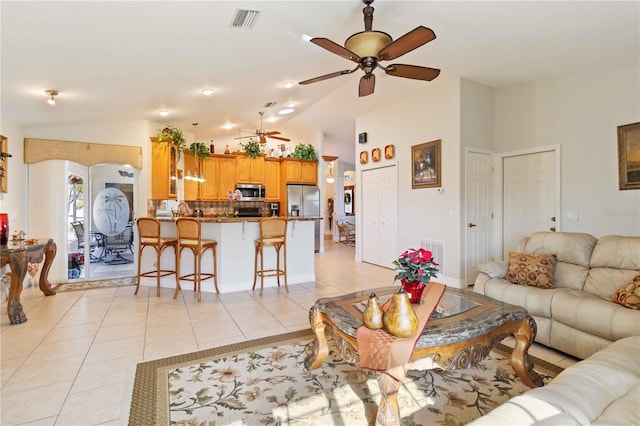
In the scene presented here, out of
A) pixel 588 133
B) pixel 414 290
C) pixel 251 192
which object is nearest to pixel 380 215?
pixel 588 133

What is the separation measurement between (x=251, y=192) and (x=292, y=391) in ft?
21.7

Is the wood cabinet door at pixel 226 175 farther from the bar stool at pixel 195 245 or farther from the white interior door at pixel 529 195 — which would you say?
the white interior door at pixel 529 195

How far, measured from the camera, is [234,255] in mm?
4641

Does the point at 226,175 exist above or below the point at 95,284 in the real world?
above

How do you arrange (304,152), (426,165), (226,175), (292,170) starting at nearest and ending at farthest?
1. (426,165)
2. (226,175)
3. (292,170)
4. (304,152)

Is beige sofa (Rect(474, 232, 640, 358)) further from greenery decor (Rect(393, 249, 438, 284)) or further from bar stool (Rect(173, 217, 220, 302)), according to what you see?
bar stool (Rect(173, 217, 220, 302))

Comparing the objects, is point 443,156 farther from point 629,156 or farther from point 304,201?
point 304,201

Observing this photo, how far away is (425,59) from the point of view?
4148mm

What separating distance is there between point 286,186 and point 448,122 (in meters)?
4.52

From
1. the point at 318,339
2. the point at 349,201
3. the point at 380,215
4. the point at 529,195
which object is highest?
the point at 349,201

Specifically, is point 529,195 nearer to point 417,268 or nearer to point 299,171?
point 417,268

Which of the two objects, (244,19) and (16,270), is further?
(16,270)

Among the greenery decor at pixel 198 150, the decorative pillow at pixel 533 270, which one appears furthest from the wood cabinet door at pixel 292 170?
the decorative pillow at pixel 533 270

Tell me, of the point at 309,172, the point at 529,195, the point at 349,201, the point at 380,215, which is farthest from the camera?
Answer: the point at 349,201
